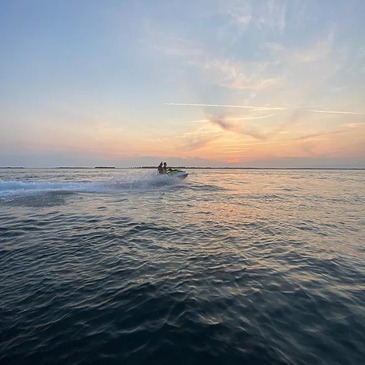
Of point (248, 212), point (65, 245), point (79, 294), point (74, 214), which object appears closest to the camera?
point (79, 294)

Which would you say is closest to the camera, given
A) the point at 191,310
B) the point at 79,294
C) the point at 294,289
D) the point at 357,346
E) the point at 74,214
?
the point at 357,346

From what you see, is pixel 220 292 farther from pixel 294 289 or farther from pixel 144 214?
pixel 144 214

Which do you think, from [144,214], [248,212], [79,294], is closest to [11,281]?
[79,294]

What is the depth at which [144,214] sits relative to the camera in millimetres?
14336

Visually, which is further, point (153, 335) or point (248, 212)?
point (248, 212)

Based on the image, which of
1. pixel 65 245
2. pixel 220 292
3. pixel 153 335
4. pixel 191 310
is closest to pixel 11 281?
pixel 65 245

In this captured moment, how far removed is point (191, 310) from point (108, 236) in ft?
19.5

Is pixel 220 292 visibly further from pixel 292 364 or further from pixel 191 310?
pixel 292 364

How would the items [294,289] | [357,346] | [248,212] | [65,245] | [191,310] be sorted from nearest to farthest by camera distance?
[357,346] < [191,310] < [294,289] < [65,245] < [248,212]

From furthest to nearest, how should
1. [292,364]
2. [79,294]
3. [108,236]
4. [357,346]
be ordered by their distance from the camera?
[108,236] → [79,294] → [357,346] → [292,364]

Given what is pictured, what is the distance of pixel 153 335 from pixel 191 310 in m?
0.97

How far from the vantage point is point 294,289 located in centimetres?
578

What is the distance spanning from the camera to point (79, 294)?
211 inches

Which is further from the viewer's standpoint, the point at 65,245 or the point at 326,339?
the point at 65,245
